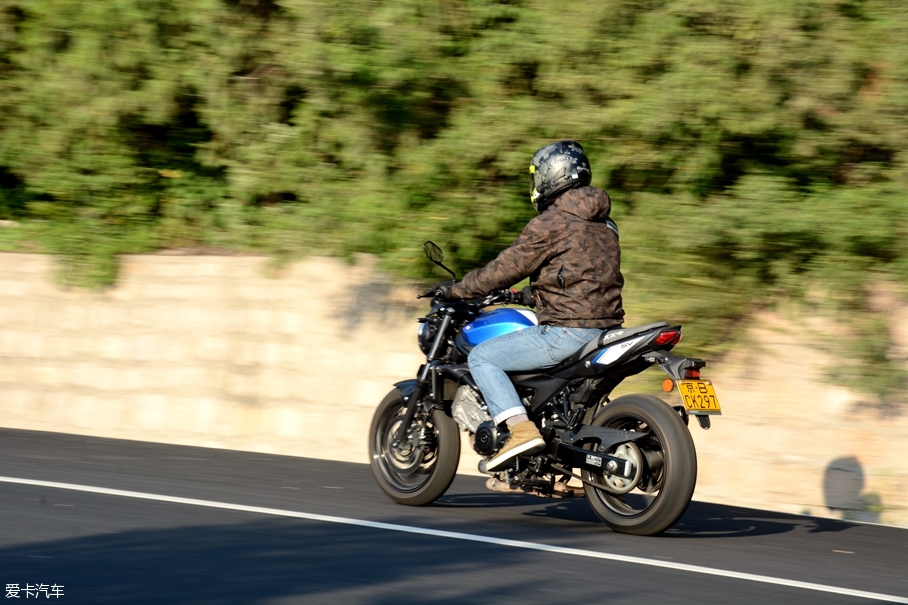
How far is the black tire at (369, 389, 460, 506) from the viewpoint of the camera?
313 inches

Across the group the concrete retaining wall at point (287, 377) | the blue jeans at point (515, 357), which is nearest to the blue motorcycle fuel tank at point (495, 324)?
the blue jeans at point (515, 357)

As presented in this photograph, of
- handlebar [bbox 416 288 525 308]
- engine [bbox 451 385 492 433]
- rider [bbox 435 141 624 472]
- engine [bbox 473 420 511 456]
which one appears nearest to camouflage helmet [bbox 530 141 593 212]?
rider [bbox 435 141 624 472]

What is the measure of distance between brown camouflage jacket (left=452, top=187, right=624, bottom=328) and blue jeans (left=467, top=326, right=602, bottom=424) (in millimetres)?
81

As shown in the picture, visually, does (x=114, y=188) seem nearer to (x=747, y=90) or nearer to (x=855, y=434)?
(x=747, y=90)

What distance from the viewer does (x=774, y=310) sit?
31.3 feet

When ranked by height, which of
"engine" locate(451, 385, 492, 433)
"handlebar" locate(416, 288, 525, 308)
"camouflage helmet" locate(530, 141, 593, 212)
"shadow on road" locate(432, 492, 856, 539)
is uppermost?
"camouflage helmet" locate(530, 141, 593, 212)

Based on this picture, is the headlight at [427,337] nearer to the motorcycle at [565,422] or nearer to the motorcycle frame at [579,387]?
the motorcycle at [565,422]

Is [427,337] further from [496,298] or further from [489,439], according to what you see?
[489,439]

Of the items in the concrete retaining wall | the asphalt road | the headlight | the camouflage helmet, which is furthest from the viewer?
the concrete retaining wall

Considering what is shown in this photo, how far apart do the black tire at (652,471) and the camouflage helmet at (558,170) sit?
1.28 metres

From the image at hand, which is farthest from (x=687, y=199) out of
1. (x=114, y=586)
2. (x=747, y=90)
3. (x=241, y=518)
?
(x=114, y=586)

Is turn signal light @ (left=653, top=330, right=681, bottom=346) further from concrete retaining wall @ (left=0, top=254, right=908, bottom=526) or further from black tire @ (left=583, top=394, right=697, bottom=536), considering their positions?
concrete retaining wall @ (left=0, top=254, right=908, bottom=526)

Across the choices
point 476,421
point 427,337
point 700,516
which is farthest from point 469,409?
point 700,516

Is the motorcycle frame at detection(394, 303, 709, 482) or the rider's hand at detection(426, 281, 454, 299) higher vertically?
the rider's hand at detection(426, 281, 454, 299)
